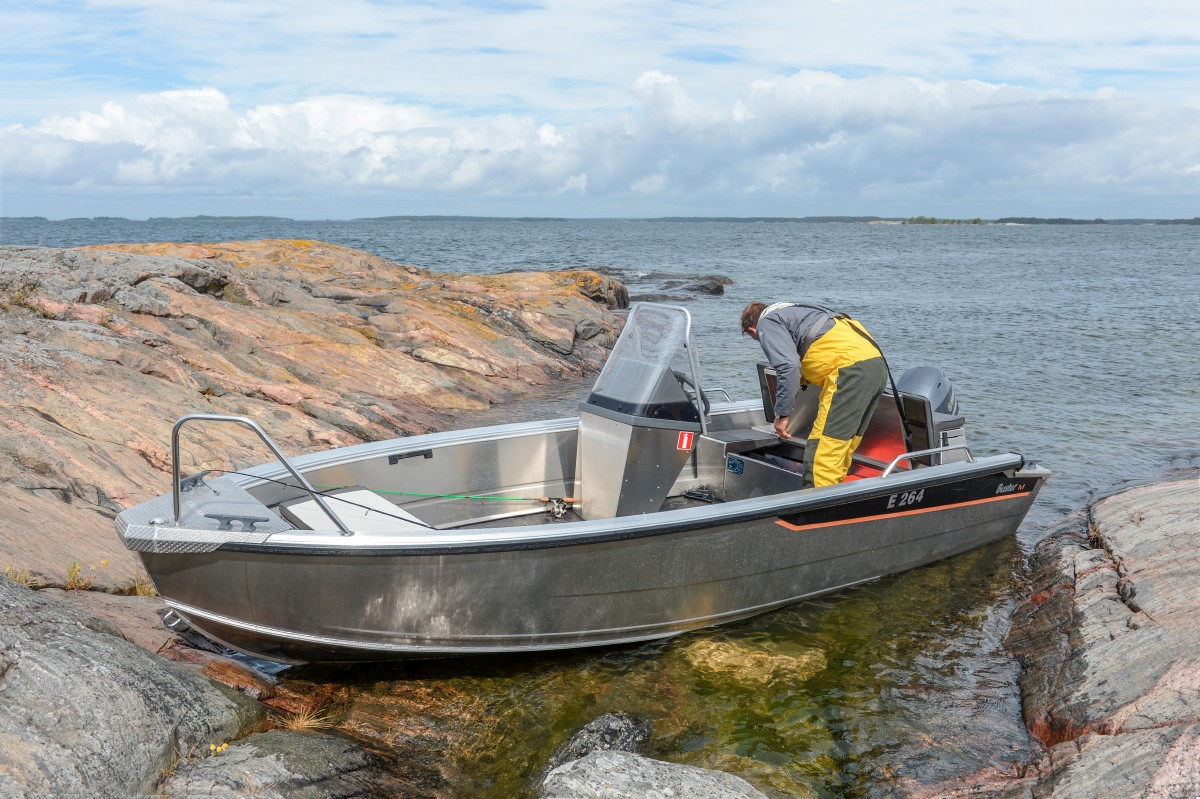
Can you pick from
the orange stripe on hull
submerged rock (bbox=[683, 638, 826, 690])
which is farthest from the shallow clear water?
the orange stripe on hull

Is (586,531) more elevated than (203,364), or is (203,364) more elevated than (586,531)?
(203,364)

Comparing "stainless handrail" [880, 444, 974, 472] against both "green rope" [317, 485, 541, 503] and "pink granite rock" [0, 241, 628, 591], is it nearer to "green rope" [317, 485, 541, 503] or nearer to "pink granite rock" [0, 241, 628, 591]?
"green rope" [317, 485, 541, 503]

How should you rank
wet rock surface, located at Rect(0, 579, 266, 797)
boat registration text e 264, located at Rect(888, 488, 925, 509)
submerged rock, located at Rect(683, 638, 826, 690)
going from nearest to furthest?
1. wet rock surface, located at Rect(0, 579, 266, 797)
2. submerged rock, located at Rect(683, 638, 826, 690)
3. boat registration text e 264, located at Rect(888, 488, 925, 509)

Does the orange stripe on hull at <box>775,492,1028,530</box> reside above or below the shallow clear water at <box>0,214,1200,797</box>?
above

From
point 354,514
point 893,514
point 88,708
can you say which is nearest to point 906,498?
point 893,514

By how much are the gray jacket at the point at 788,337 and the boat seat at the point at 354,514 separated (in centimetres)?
278

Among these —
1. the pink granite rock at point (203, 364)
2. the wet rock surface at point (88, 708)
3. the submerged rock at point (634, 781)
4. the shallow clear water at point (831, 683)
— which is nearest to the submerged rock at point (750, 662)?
the shallow clear water at point (831, 683)

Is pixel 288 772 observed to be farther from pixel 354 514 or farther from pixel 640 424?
pixel 640 424

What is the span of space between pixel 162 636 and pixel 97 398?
3914 mm

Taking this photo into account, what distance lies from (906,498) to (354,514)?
3944 mm

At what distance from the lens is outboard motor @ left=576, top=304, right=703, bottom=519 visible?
21.0 feet

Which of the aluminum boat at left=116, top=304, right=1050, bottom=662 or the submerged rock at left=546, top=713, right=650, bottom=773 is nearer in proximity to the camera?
the submerged rock at left=546, top=713, right=650, bottom=773

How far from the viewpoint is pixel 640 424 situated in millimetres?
6336

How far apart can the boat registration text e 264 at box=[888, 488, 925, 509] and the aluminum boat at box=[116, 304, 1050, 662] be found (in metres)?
0.02
